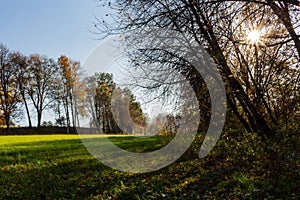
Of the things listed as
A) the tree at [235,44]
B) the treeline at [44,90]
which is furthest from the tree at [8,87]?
the tree at [235,44]

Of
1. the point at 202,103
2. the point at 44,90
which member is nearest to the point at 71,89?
the point at 44,90

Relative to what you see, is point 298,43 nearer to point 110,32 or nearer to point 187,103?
point 187,103

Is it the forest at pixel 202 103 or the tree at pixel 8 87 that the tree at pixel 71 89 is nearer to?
the tree at pixel 8 87

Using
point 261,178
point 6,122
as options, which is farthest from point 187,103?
point 6,122

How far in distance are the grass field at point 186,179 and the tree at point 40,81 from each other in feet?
105

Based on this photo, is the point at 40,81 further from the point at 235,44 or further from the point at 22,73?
the point at 235,44

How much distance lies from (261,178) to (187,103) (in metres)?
3.16

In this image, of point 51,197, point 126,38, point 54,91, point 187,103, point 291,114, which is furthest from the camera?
point 54,91

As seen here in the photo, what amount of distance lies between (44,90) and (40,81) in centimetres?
139

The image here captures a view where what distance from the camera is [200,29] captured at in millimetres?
6590

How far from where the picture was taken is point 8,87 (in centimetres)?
3634

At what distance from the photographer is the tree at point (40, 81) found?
38.4m

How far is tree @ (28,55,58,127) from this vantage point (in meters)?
38.4

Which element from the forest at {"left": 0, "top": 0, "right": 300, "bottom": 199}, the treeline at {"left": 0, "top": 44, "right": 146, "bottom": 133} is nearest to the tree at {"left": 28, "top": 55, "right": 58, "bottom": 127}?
the treeline at {"left": 0, "top": 44, "right": 146, "bottom": 133}
